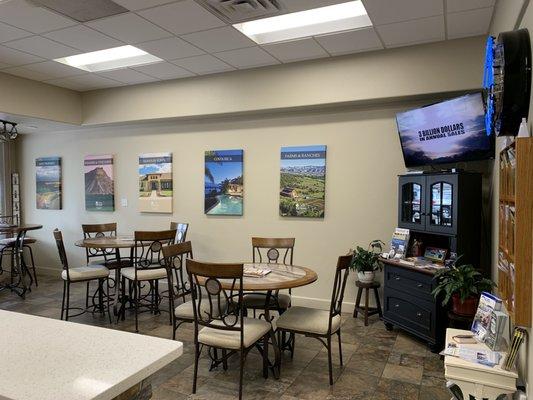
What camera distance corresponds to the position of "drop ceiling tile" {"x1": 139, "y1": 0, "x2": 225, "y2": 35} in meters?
3.16

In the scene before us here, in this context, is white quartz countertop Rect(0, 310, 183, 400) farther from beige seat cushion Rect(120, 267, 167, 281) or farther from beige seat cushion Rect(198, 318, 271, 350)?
beige seat cushion Rect(120, 267, 167, 281)

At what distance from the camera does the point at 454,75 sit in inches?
150

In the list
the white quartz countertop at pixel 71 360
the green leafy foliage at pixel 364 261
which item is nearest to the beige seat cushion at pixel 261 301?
Answer: the green leafy foliage at pixel 364 261

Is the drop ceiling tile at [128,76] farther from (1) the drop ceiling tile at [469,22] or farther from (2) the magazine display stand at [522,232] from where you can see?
(2) the magazine display stand at [522,232]

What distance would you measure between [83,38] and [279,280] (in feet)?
10.1

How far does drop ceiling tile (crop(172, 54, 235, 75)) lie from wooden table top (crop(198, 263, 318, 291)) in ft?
8.26

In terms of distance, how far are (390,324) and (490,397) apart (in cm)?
203

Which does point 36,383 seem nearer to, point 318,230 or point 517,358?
point 517,358

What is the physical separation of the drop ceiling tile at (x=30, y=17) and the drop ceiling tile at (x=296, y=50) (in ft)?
6.34

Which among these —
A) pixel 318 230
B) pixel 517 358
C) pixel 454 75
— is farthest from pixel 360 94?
pixel 517 358

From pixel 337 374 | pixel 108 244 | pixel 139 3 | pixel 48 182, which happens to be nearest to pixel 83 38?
pixel 139 3

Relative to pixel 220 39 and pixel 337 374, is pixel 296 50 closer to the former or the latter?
pixel 220 39

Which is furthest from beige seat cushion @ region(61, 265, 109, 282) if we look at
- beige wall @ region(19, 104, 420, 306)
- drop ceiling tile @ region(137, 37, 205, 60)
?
drop ceiling tile @ region(137, 37, 205, 60)

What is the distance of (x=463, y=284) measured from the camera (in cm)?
302
